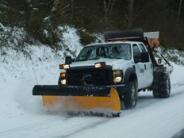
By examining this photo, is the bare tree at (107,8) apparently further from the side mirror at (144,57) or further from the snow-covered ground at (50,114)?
the side mirror at (144,57)

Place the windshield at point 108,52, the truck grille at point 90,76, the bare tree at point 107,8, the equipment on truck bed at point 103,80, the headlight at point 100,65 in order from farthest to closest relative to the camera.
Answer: the bare tree at point 107,8 → the windshield at point 108,52 → the truck grille at point 90,76 → the headlight at point 100,65 → the equipment on truck bed at point 103,80

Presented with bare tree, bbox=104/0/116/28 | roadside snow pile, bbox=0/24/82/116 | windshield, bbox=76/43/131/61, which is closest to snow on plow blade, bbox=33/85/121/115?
roadside snow pile, bbox=0/24/82/116

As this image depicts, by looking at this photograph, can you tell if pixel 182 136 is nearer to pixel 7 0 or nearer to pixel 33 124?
pixel 33 124

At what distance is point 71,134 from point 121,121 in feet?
6.31

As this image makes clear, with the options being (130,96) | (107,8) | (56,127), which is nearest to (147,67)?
(130,96)

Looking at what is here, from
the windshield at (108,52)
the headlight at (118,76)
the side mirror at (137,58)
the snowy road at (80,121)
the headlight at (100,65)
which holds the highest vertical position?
the windshield at (108,52)

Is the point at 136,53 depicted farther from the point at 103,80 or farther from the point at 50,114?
the point at 50,114

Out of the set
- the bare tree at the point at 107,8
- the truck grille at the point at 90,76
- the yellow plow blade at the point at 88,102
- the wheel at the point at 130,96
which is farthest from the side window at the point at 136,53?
the bare tree at the point at 107,8

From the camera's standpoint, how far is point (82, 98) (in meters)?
13.5

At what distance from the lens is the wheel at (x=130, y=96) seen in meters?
14.3

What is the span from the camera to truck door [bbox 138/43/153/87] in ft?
53.5

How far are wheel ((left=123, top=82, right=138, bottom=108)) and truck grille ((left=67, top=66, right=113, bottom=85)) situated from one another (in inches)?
22.7

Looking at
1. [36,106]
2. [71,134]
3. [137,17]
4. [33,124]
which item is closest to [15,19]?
[36,106]

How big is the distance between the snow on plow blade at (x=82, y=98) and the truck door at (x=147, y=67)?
315 cm
